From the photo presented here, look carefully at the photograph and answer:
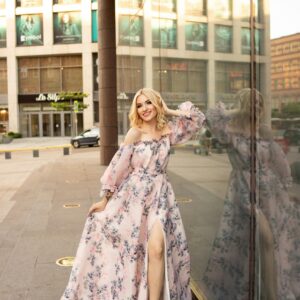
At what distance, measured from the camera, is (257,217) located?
121 inches

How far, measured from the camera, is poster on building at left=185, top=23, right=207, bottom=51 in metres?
4.16

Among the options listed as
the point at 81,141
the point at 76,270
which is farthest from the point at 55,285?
the point at 81,141

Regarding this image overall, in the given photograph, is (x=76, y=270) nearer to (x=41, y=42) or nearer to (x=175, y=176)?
(x=175, y=176)

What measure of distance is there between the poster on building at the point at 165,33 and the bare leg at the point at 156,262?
2.19 meters

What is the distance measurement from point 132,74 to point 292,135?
8032 mm

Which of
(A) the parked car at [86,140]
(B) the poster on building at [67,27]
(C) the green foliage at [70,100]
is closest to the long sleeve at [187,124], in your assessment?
(A) the parked car at [86,140]

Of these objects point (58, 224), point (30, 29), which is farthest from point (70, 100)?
point (58, 224)

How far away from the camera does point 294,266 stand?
263 centimetres

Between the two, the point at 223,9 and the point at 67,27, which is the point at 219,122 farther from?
the point at 67,27

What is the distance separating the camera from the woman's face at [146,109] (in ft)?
12.1

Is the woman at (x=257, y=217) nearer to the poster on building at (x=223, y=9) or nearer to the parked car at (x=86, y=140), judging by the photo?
the poster on building at (x=223, y=9)

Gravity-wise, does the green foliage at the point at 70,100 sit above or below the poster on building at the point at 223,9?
above

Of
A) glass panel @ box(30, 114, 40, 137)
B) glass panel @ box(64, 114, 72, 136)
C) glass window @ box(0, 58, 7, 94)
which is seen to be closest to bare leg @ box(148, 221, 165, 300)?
glass panel @ box(64, 114, 72, 136)

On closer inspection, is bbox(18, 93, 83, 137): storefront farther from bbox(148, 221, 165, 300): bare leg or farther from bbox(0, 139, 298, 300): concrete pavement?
bbox(148, 221, 165, 300): bare leg
